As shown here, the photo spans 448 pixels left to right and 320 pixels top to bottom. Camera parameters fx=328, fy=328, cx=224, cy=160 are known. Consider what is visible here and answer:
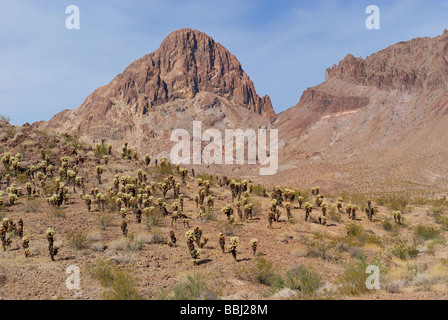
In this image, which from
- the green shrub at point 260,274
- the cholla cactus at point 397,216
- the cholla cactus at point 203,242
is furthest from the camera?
the cholla cactus at point 397,216

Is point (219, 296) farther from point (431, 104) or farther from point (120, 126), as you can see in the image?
point (120, 126)

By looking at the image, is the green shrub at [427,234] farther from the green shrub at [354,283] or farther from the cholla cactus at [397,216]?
the green shrub at [354,283]

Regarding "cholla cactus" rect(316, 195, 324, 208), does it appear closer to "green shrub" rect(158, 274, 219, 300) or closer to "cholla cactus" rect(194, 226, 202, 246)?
"cholla cactus" rect(194, 226, 202, 246)

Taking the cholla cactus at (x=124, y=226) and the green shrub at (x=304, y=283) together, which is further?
the cholla cactus at (x=124, y=226)

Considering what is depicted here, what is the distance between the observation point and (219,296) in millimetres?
8914

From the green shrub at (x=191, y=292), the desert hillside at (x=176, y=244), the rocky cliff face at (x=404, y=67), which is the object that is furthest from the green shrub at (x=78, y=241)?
the rocky cliff face at (x=404, y=67)

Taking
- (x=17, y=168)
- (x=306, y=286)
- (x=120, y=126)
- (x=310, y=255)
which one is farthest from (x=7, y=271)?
(x=120, y=126)

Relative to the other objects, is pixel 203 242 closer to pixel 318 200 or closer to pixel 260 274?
pixel 260 274

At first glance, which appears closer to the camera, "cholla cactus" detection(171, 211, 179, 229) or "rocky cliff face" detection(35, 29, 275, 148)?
"cholla cactus" detection(171, 211, 179, 229)

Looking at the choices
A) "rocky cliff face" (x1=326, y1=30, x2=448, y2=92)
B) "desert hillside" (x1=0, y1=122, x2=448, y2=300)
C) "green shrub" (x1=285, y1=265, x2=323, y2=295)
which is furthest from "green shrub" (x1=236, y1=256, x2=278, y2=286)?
"rocky cliff face" (x1=326, y1=30, x2=448, y2=92)

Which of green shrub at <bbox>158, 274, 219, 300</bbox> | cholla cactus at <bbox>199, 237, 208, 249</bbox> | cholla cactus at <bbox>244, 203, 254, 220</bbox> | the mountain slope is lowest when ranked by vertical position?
green shrub at <bbox>158, 274, 219, 300</bbox>

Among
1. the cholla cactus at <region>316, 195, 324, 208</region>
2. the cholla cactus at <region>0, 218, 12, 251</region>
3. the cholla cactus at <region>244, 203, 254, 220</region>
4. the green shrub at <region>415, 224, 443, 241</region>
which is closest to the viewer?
the cholla cactus at <region>0, 218, 12, 251</region>
